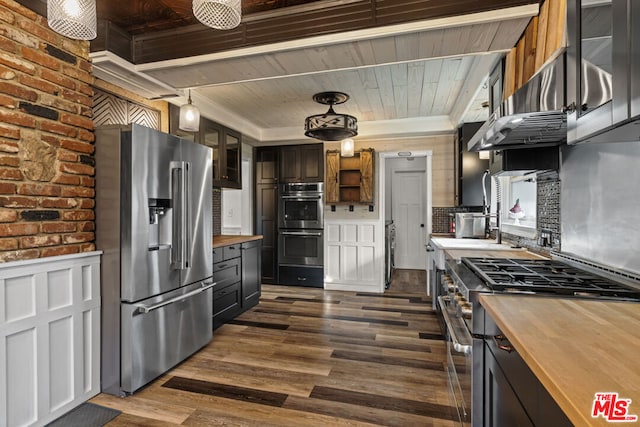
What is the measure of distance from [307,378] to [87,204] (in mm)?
1939

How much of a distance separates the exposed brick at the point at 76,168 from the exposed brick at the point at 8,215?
38 centimetres

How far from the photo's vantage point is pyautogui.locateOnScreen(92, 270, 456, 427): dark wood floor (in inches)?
79.3

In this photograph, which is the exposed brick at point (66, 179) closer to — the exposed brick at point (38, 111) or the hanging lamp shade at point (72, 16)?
the exposed brick at point (38, 111)

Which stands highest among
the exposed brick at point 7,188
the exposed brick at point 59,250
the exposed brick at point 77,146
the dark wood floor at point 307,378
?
the exposed brick at point 77,146

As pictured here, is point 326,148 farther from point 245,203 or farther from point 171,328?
point 171,328

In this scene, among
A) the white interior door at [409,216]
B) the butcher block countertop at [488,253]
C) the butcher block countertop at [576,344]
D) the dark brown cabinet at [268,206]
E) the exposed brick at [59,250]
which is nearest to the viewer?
the butcher block countertop at [576,344]

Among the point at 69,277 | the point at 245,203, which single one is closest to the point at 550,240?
the point at 69,277

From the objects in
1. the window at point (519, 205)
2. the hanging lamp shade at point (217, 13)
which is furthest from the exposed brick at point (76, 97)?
the window at point (519, 205)

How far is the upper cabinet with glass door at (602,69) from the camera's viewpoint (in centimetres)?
90

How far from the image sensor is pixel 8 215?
1.77 m

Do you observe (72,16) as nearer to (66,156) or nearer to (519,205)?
(66,156)

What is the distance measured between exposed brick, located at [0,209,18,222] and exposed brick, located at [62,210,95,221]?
0.91ft

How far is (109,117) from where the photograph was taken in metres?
2.74

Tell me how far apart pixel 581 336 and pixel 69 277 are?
2520 millimetres
